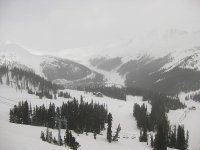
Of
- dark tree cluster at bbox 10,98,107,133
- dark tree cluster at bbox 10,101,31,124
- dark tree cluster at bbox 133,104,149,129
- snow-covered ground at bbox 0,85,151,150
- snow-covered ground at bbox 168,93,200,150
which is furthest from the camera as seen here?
Result: dark tree cluster at bbox 133,104,149,129

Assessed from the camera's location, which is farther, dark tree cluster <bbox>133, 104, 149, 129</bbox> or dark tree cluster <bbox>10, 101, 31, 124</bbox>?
dark tree cluster <bbox>133, 104, 149, 129</bbox>

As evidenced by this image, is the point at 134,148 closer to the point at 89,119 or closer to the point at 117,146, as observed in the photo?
the point at 117,146

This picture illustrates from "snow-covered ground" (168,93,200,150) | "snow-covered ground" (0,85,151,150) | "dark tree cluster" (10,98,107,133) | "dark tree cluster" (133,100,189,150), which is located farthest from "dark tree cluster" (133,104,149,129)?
"dark tree cluster" (10,98,107,133)

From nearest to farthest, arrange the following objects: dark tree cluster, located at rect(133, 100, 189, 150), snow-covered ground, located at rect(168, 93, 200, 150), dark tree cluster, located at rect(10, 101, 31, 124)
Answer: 1. dark tree cluster, located at rect(133, 100, 189, 150)
2. dark tree cluster, located at rect(10, 101, 31, 124)
3. snow-covered ground, located at rect(168, 93, 200, 150)

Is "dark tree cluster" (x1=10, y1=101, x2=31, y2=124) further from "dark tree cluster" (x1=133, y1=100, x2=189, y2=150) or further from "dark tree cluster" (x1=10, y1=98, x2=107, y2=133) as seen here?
"dark tree cluster" (x1=133, y1=100, x2=189, y2=150)

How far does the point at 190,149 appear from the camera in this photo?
451 ft

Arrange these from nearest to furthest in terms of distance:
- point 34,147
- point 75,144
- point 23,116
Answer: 1. point 34,147
2. point 75,144
3. point 23,116

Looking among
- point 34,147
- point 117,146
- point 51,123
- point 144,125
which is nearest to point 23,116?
point 51,123

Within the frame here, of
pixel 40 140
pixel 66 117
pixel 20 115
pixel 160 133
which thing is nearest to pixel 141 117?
pixel 66 117

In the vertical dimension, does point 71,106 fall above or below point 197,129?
above

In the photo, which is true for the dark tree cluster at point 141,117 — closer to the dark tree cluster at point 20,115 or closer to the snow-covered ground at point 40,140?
the snow-covered ground at point 40,140

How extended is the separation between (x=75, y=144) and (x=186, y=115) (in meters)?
136

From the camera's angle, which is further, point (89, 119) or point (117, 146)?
point (89, 119)

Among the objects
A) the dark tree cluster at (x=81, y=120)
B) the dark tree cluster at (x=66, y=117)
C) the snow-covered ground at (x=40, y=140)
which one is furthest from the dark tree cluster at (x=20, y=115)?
the dark tree cluster at (x=81, y=120)
